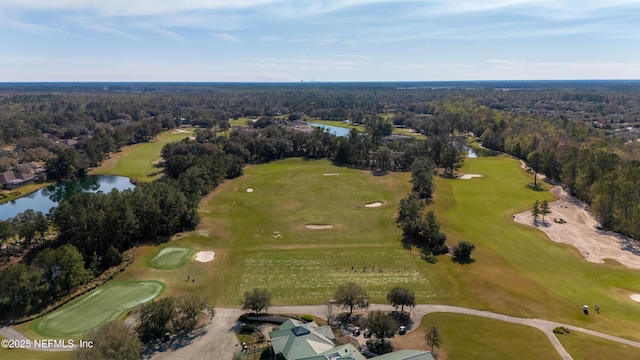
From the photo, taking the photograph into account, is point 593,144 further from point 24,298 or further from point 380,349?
point 24,298

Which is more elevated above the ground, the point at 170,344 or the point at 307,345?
the point at 307,345

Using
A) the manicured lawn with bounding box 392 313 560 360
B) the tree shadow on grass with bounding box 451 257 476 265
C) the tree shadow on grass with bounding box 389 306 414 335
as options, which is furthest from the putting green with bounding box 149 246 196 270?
the tree shadow on grass with bounding box 451 257 476 265

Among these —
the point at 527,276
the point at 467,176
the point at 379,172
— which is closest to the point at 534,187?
the point at 467,176

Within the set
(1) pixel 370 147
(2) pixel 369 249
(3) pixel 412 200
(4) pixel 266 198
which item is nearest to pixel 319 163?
(1) pixel 370 147

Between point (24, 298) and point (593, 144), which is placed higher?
point (593, 144)

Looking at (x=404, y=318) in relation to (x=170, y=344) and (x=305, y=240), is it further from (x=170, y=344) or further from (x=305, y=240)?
(x=305, y=240)

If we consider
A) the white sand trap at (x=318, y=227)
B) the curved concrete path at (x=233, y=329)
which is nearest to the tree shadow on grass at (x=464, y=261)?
the curved concrete path at (x=233, y=329)
